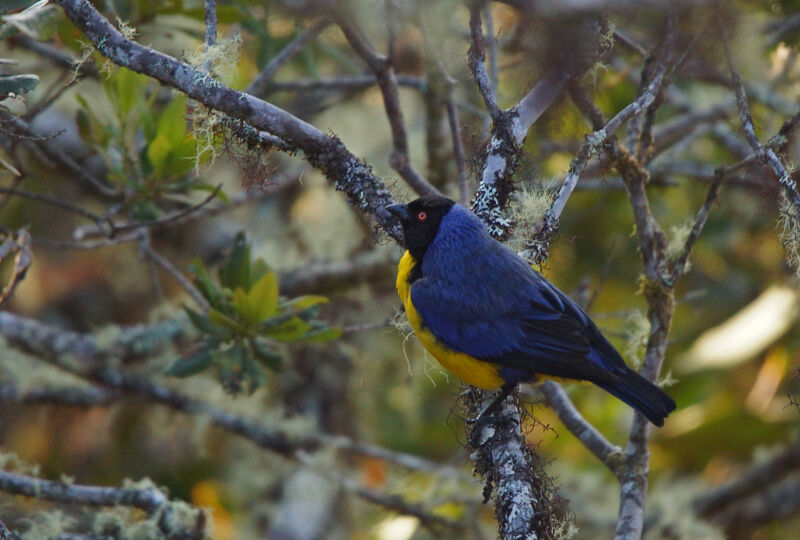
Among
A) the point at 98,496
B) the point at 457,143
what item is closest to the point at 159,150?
the point at 457,143

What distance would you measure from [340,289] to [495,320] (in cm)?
207

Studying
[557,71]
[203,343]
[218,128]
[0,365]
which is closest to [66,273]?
[0,365]

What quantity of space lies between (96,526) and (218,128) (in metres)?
1.59

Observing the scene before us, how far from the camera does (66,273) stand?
567 cm

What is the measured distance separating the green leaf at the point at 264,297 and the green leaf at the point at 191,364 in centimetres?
27

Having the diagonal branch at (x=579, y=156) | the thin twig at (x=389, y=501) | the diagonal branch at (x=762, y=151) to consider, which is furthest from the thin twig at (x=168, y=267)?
the diagonal branch at (x=762, y=151)

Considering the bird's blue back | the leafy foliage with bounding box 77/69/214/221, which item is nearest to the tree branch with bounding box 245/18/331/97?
the leafy foliage with bounding box 77/69/214/221

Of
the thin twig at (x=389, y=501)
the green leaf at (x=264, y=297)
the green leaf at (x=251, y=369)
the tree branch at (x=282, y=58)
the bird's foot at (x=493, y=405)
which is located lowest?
the bird's foot at (x=493, y=405)

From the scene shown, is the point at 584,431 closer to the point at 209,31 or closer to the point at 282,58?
the point at 209,31

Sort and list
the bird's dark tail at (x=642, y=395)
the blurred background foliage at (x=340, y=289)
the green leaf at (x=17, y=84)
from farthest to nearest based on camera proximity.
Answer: the blurred background foliage at (x=340, y=289) < the bird's dark tail at (x=642, y=395) < the green leaf at (x=17, y=84)

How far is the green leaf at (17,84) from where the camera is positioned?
2402 millimetres

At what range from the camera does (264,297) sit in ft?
10.7

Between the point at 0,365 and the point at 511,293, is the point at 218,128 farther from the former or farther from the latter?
the point at 0,365

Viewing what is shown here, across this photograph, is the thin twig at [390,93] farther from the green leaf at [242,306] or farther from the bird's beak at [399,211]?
the green leaf at [242,306]
